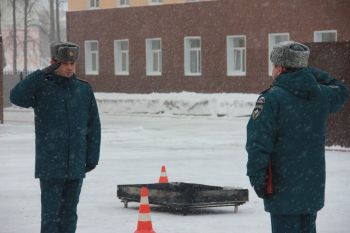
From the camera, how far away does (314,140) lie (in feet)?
24.2

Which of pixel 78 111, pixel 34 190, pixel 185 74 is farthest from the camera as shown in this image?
pixel 185 74

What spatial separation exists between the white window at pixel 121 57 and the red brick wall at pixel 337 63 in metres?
33.3

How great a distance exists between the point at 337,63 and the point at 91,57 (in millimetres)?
36697

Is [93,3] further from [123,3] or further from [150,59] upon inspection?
[150,59]

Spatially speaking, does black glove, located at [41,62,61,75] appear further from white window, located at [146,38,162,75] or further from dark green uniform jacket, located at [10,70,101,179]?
white window, located at [146,38,162,75]

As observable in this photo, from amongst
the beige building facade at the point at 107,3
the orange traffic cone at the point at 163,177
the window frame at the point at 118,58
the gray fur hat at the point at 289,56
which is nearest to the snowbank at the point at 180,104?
the window frame at the point at 118,58

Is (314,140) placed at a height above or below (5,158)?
above

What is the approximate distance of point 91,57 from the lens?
5912 cm

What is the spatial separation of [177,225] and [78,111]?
3.60 m

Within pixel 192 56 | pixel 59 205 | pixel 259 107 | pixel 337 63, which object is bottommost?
pixel 59 205

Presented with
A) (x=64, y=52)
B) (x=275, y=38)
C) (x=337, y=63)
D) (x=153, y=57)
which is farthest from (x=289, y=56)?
(x=153, y=57)

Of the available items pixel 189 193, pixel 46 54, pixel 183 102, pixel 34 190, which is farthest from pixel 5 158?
pixel 46 54

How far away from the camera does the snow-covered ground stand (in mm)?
12477

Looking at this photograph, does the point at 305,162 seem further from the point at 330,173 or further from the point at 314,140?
the point at 330,173
